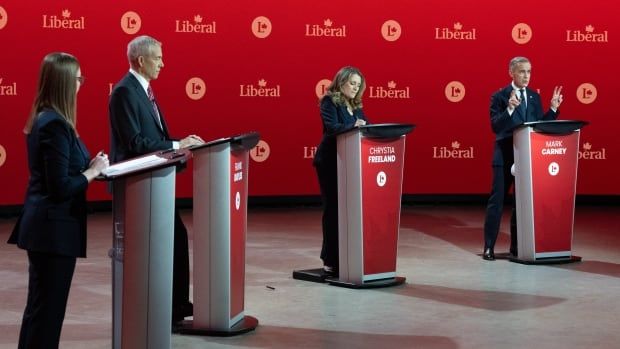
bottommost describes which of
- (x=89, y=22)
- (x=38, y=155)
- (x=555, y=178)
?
(x=555, y=178)

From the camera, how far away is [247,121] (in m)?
11.1

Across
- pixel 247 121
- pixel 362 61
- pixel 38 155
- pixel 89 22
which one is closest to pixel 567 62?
pixel 362 61

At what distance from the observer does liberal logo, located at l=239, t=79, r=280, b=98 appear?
434 inches

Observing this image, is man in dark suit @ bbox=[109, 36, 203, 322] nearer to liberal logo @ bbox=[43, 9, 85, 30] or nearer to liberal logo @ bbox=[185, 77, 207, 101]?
liberal logo @ bbox=[43, 9, 85, 30]

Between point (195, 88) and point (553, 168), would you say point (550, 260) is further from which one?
point (195, 88)

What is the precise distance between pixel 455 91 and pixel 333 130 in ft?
17.0

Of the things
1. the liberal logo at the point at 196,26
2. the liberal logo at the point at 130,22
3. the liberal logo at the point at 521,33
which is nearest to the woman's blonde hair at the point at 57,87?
the liberal logo at the point at 130,22

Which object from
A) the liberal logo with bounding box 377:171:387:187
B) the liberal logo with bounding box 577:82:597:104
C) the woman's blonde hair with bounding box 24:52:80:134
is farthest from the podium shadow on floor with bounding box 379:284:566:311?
the liberal logo with bounding box 577:82:597:104

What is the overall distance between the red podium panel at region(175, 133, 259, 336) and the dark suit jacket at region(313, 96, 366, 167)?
1.47m

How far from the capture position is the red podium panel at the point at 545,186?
286 inches

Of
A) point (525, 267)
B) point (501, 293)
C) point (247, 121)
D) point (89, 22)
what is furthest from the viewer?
point (247, 121)

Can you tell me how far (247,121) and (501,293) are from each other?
538 cm

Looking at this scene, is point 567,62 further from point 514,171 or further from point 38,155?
point 38,155

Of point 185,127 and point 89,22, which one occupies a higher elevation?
point 89,22
